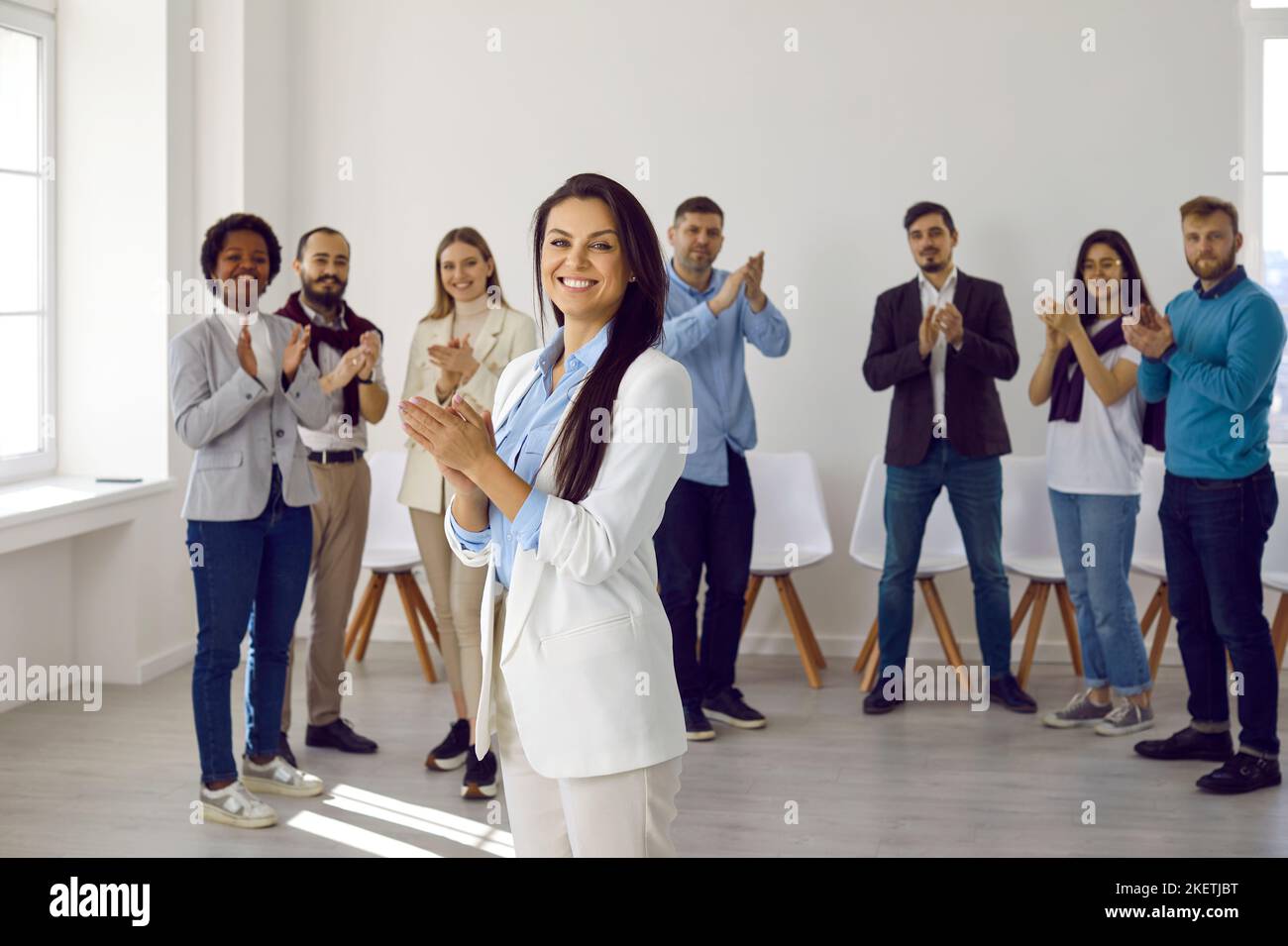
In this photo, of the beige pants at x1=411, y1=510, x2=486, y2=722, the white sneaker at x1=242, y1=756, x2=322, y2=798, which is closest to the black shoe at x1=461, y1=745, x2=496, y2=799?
the beige pants at x1=411, y1=510, x2=486, y2=722

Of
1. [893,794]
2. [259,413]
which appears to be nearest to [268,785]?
[259,413]

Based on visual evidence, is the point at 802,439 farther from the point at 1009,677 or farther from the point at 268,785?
the point at 268,785

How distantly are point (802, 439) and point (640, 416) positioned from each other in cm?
405

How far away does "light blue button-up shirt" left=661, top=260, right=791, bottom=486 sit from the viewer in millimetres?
4605

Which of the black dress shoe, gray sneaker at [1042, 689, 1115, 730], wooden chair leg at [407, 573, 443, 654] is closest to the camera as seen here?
the black dress shoe

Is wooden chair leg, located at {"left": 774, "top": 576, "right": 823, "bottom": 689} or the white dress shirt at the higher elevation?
the white dress shirt

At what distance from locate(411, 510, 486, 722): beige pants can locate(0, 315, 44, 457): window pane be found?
202 cm

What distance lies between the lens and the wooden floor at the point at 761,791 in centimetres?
362

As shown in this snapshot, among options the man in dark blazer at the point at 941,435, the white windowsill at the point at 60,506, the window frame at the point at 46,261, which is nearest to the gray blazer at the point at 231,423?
the white windowsill at the point at 60,506

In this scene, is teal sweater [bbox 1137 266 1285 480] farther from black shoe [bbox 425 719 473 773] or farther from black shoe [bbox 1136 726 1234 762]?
black shoe [bbox 425 719 473 773]

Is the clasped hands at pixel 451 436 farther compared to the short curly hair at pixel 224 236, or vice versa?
the short curly hair at pixel 224 236

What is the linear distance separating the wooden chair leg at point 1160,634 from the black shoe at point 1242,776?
1.23 m

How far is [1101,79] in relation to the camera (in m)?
5.62

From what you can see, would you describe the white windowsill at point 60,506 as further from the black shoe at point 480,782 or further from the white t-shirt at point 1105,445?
the white t-shirt at point 1105,445
